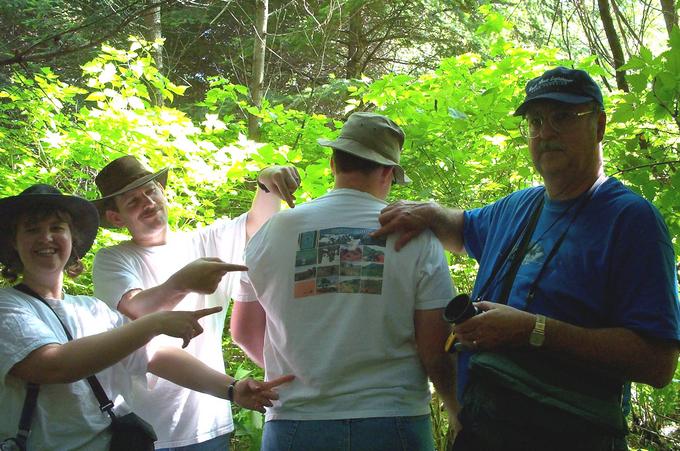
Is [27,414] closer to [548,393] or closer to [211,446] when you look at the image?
[211,446]

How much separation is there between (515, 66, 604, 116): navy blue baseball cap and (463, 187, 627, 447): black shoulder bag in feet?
1.66

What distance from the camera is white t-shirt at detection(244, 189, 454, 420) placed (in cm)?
159

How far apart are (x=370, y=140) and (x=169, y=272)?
114 cm

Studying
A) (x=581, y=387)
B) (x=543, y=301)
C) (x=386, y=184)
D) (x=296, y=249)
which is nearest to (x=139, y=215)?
(x=296, y=249)

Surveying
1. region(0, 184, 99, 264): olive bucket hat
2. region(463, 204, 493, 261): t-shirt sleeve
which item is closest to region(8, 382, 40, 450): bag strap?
region(0, 184, 99, 264): olive bucket hat

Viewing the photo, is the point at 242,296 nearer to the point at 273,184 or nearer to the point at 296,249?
the point at 296,249

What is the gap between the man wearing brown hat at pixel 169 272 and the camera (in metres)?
2.00

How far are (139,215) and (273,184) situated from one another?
2.10ft

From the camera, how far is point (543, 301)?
1.60m

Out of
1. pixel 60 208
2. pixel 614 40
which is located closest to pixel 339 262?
pixel 60 208

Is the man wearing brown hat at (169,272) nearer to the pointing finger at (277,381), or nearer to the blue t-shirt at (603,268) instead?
the pointing finger at (277,381)

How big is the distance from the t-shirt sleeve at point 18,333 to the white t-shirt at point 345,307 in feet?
2.24

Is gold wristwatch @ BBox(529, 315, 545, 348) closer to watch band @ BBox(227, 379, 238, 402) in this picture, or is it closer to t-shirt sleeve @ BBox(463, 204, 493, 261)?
t-shirt sleeve @ BBox(463, 204, 493, 261)

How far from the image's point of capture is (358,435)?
5.03 feet
